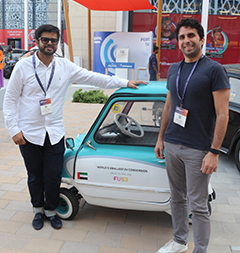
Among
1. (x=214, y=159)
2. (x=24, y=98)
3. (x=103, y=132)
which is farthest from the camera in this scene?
(x=103, y=132)

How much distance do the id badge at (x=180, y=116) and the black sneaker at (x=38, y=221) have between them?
185 cm

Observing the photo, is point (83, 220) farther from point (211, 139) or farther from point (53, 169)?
point (211, 139)

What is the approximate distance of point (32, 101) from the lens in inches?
126

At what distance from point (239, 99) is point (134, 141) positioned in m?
2.76

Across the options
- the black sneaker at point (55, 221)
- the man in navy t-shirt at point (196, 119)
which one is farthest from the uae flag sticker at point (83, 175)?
the man in navy t-shirt at point (196, 119)

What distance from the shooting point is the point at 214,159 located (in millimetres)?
2430

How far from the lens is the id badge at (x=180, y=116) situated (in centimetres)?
253

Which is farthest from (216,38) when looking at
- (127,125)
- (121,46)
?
(127,125)

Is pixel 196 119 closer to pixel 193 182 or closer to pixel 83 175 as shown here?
pixel 193 182

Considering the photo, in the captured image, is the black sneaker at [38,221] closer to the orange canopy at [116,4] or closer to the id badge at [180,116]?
the id badge at [180,116]

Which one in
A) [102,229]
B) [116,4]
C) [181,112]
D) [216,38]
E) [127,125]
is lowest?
[102,229]

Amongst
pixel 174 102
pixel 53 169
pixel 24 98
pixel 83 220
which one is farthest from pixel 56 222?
pixel 174 102

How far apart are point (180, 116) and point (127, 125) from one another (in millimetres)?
1063

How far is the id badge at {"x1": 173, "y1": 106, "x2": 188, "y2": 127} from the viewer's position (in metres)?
2.53
